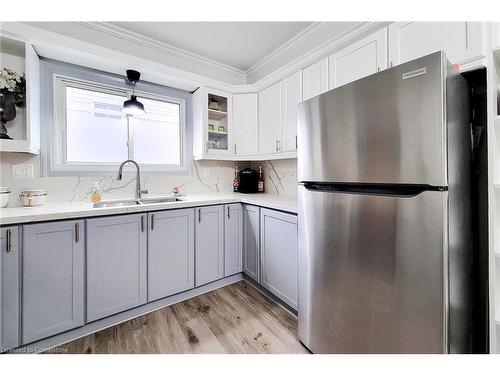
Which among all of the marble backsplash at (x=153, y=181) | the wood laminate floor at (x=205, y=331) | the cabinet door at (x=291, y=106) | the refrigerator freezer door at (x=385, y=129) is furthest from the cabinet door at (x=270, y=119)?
the wood laminate floor at (x=205, y=331)

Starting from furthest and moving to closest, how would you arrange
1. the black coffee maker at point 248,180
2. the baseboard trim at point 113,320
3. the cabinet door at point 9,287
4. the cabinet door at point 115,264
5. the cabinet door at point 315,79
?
1. the black coffee maker at point 248,180
2. the cabinet door at point 315,79
3. the cabinet door at point 115,264
4. the baseboard trim at point 113,320
5. the cabinet door at point 9,287

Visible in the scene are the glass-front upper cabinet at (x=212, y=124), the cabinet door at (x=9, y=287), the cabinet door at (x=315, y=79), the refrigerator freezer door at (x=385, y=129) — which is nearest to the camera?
the refrigerator freezer door at (x=385, y=129)

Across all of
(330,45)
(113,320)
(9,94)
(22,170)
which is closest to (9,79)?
(9,94)

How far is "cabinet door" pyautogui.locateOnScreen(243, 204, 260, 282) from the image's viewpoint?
202cm

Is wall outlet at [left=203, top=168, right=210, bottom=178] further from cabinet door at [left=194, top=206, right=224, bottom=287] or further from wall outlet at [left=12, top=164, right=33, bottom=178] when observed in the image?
wall outlet at [left=12, top=164, right=33, bottom=178]

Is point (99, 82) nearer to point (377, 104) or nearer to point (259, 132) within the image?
point (259, 132)

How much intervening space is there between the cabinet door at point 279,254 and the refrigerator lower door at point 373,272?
33 cm

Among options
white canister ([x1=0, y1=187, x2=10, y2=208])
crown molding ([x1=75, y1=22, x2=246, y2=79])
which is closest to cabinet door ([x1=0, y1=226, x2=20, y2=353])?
white canister ([x1=0, y1=187, x2=10, y2=208])

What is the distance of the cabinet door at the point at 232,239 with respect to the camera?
6.95ft

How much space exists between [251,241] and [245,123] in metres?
1.31

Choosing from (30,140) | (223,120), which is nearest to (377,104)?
(223,120)

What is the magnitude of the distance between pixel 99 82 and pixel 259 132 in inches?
63.0

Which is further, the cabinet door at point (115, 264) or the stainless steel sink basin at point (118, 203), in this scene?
the stainless steel sink basin at point (118, 203)

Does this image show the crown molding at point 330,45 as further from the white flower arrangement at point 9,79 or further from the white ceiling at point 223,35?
the white flower arrangement at point 9,79
